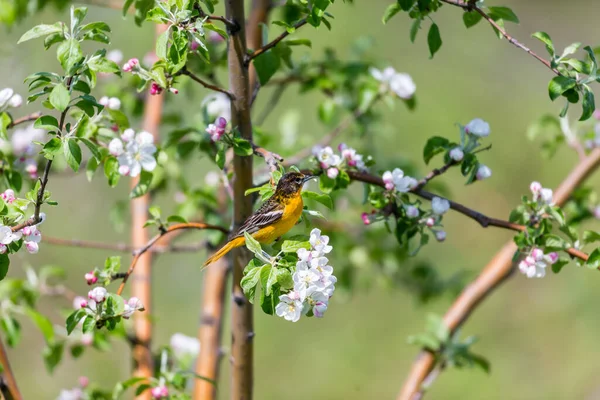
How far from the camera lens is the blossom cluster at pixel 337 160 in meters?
1.75

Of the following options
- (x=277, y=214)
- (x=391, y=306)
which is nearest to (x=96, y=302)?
(x=277, y=214)

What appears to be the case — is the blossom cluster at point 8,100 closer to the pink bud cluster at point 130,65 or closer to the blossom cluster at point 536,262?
the pink bud cluster at point 130,65

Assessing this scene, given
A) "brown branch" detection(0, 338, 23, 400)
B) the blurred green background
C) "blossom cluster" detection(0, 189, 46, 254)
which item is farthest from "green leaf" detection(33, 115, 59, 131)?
the blurred green background

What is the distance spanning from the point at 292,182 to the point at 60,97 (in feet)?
2.00

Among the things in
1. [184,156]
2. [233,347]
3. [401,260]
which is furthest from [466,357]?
[184,156]

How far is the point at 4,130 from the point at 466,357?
5.30 ft

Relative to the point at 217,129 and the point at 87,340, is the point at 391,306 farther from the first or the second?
the point at 217,129

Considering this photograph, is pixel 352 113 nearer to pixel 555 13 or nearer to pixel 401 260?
pixel 401 260

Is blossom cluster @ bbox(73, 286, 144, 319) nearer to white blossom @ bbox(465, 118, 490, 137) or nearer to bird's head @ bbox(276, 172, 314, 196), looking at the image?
bird's head @ bbox(276, 172, 314, 196)

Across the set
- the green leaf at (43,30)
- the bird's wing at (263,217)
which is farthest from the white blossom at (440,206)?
the green leaf at (43,30)

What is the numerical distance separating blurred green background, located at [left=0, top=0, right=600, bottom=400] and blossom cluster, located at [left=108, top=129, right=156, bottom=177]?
2.96m

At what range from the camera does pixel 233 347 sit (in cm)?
188

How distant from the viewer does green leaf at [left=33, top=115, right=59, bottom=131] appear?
1.43m

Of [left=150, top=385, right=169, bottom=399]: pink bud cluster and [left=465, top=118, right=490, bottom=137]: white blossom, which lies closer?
[left=465, top=118, right=490, bottom=137]: white blossom
